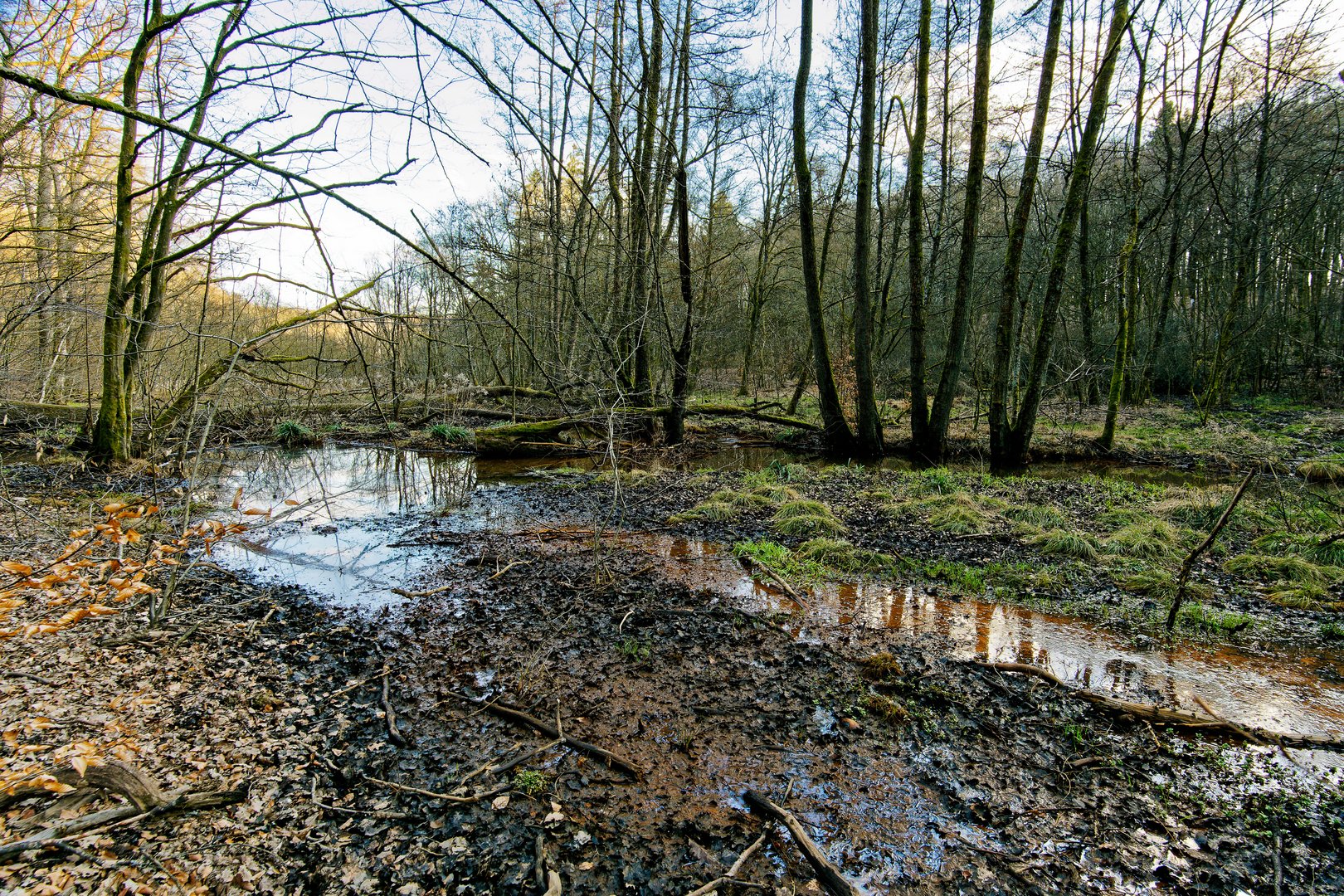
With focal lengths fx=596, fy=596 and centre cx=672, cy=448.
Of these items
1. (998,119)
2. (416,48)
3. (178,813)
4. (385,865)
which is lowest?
(385,865)

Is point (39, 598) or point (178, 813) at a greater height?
point (39, 598)

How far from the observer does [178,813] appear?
2.38 m

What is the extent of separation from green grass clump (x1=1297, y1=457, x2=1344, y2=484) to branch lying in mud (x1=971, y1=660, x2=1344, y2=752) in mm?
8446

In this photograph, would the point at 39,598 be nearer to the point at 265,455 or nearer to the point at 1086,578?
the point at 1086,578

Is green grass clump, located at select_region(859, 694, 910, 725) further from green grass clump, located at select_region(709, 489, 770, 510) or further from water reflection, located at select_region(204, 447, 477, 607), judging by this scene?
green grass clump, located at select_region(709, 489, 770, 510)

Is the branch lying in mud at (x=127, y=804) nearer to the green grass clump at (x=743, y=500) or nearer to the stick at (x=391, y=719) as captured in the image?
the stick at (x=391, y=719)

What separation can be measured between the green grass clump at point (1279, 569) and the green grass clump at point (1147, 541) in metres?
0.47

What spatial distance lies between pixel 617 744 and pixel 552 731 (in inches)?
14.3

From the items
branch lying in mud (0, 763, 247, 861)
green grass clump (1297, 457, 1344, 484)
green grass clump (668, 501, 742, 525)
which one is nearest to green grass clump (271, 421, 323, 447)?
green grass clump (668, 501, 742, 525)

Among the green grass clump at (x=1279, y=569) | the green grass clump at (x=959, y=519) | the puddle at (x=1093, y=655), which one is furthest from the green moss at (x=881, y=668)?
the green grass clump at (x=1279, y=569)

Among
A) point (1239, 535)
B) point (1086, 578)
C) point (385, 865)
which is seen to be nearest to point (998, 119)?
point (1239, 535)

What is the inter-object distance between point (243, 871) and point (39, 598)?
10.9 feet

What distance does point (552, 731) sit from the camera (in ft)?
10.5

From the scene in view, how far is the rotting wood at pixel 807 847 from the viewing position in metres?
2.30
